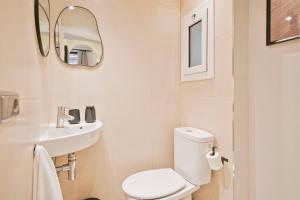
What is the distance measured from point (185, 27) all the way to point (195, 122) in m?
0.91

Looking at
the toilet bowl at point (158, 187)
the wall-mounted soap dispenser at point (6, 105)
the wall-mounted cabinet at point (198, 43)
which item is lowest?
the toilet bowl at point (158, 187)

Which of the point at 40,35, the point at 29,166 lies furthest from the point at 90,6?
the point at 29,166

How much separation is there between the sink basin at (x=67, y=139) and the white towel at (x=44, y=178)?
0.47 feet

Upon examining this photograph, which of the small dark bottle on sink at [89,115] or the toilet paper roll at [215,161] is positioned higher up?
the small dark bottle on sink at [89,115]

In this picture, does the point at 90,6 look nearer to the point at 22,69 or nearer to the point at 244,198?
the point at 22,69

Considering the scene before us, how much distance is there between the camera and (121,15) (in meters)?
1.72

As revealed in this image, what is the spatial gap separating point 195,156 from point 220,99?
A: 461 millimetres

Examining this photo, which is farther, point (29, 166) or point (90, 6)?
point (90, 6)

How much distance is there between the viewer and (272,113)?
684 mm

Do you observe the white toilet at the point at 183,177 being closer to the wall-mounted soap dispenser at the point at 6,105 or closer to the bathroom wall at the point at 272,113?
the bathroom wall at the point at 272,113

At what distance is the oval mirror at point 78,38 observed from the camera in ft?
4.98

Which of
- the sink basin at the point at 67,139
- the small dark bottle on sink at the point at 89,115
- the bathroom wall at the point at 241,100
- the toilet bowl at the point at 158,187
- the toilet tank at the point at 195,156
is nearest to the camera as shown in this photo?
the bathroom wall at the point at 241,100

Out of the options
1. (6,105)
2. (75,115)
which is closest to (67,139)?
(75,115)

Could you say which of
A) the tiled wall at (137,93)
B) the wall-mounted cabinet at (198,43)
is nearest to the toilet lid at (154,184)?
the tiled wall at (137,93)
